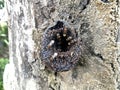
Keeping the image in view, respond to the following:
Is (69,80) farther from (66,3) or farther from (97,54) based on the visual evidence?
(66,3)

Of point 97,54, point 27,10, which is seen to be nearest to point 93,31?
point 97,54

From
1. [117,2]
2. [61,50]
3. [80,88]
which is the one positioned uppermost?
[117,2]

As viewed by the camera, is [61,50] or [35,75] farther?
[35,75]
